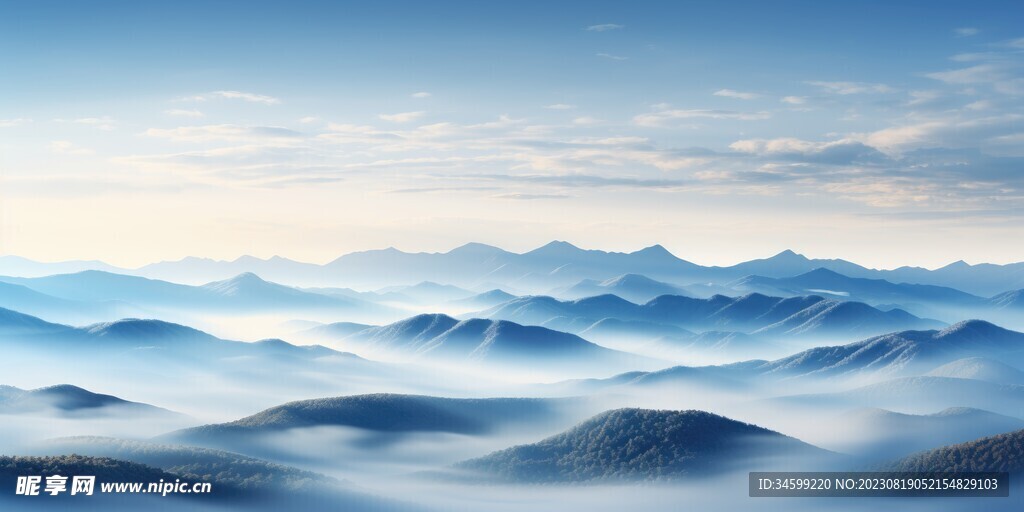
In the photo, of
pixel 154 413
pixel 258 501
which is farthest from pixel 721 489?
pixel 154 413

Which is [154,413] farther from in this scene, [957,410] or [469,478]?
[957,410]

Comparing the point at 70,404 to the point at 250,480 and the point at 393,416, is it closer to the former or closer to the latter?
the point at 393,416

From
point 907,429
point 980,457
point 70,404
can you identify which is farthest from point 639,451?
point 70,404

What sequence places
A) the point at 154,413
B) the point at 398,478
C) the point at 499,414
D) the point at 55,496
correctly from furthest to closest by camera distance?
the point at 154,413 < the point at 499,414 < the point at 398,478 < the point at 55,496

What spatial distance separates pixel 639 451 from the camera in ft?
363

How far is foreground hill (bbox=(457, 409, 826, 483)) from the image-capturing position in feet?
355

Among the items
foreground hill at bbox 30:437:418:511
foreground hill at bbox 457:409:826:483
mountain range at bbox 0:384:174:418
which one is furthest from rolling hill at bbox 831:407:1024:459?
mountain range at bbox 0:384:174:418

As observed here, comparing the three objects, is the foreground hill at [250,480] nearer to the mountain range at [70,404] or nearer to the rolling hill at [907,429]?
the mountain range at [70,404]

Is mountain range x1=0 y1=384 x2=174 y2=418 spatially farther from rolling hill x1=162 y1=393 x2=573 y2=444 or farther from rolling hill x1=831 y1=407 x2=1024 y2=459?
rolling hill x1=831 y1=407 x2=1024 y2=459

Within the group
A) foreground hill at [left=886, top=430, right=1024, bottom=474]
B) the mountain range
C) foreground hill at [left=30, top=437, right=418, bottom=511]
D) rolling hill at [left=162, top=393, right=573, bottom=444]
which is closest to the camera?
foreground hill at [left=30, top=437, right=418, bottom=511]

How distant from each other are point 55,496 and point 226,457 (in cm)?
2640

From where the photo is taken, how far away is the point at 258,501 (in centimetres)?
8806

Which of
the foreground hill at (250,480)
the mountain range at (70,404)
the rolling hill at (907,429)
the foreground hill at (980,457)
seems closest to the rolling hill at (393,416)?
the foreground hill at (250,480)

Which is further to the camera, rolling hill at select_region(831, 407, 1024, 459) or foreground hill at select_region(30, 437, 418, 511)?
rolling hill at select_region(831, 407, 1024, 459)
